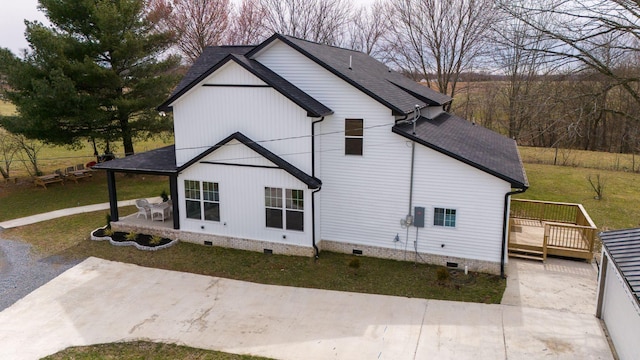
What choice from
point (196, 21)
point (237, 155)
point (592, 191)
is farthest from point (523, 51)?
point (196, 21)

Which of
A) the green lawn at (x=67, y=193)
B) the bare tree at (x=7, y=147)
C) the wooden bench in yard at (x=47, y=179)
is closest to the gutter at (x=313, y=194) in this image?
the green lawn at (x=67, y=193)

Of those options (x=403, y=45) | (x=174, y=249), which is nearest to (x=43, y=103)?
(x=174, y=249)

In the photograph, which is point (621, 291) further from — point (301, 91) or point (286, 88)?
point (286, 88)

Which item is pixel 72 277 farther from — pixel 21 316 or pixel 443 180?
pixel 443 180

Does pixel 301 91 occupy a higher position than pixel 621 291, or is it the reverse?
pixel 301 91

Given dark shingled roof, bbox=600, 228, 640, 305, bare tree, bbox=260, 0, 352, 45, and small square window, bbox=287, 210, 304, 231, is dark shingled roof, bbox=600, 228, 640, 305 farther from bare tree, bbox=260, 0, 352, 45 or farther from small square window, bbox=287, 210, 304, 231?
bare tree, bbox=260, 0, 352, 45
